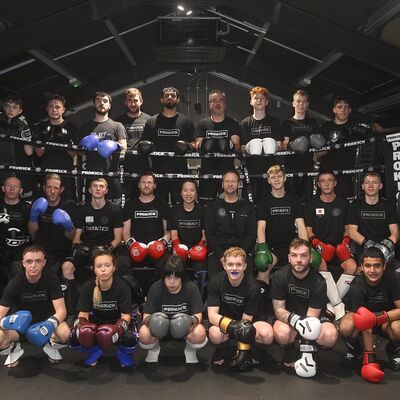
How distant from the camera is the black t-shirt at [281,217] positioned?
515 centimetres

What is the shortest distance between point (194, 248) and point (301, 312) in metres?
1.38

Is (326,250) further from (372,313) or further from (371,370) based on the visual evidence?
(371,370)

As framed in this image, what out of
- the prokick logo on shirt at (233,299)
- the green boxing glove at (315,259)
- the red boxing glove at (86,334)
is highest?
the green boxing glove at (315,259)

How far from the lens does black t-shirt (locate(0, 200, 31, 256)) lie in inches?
193

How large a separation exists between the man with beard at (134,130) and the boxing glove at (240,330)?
8.52ft

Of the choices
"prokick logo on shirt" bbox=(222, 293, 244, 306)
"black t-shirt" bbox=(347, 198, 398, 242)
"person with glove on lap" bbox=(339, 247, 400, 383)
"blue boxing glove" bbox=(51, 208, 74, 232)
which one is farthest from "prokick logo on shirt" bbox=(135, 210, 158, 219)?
"person with glove on lap" bbox=(339, 247, 400, 383)

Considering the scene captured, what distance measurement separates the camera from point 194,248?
4844 millimetres

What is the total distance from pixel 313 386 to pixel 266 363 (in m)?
0.52

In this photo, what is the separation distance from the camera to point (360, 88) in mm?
10109

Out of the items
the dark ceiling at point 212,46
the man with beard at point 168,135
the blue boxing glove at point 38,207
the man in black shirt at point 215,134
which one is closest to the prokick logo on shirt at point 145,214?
the man with beard at point 168,135

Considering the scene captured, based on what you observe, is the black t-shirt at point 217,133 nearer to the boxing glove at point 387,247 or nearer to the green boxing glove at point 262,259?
the green boxing glove at point 262,259

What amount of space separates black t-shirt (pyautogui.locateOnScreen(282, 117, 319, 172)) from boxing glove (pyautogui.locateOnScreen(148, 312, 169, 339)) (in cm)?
291

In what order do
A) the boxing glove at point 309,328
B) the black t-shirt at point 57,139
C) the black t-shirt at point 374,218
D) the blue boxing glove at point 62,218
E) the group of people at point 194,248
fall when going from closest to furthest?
the boxing glove at point 309,328
the group of people at point 194,248
the blue boxing glove at point 62,218
the black t-shirt at point 374,218
the black t-shirt at point 57,139

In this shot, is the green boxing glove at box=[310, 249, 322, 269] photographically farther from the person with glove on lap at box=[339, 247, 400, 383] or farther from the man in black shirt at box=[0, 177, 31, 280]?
the man in black shirt at box=[0, 177, 31, 280]
